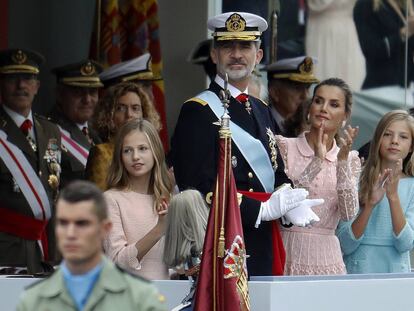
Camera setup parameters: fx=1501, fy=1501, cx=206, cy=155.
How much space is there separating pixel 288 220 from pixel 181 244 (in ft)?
2.50

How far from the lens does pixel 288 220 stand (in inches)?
278

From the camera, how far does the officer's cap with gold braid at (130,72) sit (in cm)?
938

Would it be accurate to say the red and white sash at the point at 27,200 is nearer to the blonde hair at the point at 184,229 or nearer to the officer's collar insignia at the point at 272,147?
the officer's collar insignia at the point at 272,147

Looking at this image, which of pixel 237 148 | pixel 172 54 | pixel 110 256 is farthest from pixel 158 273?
pixel 172 54

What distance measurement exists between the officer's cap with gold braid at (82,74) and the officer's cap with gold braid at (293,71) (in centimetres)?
119

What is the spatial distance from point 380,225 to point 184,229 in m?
1.78

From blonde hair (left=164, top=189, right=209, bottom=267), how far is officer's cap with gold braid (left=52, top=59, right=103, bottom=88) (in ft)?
11.1

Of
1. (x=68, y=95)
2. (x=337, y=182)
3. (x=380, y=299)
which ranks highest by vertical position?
(x=68, y=95)

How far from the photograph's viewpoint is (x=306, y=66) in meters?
10.2

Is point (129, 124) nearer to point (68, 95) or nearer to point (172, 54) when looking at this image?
point (68, 95)

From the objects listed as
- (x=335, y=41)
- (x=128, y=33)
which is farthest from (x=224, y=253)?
(x=335, y=41)

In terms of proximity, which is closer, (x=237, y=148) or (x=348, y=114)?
(x=237, y=148)

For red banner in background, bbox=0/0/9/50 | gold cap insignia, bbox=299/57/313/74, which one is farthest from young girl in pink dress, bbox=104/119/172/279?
red banner in background, bbox=0/0/9/50

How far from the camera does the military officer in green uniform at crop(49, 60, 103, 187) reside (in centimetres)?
932
